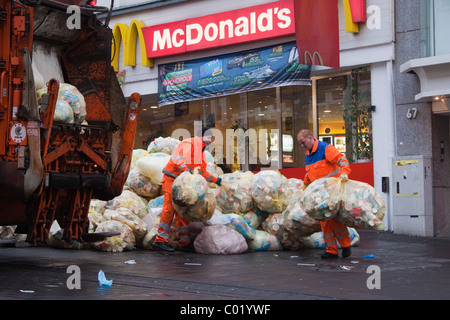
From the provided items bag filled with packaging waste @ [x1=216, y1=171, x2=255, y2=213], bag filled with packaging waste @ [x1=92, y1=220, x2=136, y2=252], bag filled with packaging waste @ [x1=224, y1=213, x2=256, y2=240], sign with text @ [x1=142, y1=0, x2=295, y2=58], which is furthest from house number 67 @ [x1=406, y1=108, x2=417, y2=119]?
bag filled with packaging waste @ [x1=92, y1=220, x2=136, y2=252]

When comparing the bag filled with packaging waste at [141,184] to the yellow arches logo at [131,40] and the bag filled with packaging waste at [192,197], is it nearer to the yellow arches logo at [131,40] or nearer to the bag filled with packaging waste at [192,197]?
the bag filled with packaging waste at [192,197]

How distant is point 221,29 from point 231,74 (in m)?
1.14

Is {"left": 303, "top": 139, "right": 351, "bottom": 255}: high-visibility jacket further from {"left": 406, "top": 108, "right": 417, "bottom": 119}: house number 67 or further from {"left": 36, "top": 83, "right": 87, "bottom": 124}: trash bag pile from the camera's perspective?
{"left": 406, "top": 108, "right": 417, "bottom": 119}: house number 67

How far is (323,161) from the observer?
28.2ft

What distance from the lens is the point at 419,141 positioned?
1335 cm

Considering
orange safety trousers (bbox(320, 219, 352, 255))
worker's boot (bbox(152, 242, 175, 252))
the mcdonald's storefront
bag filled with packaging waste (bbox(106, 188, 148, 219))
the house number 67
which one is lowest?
worker's boot (bbox(152, 242, 175, 252))

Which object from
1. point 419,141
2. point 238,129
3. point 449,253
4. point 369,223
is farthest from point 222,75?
point 369,223

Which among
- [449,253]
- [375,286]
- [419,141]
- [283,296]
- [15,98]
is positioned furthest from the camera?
[419,141]

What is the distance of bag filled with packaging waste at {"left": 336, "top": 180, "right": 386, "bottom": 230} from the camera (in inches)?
303

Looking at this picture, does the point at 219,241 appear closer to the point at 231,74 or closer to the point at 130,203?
the point at 130,203

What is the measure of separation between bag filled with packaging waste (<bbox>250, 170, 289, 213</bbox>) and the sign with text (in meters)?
6.24

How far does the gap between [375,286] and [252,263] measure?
2.28 m

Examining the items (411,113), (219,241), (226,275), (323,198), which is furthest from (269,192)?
(411,113)
